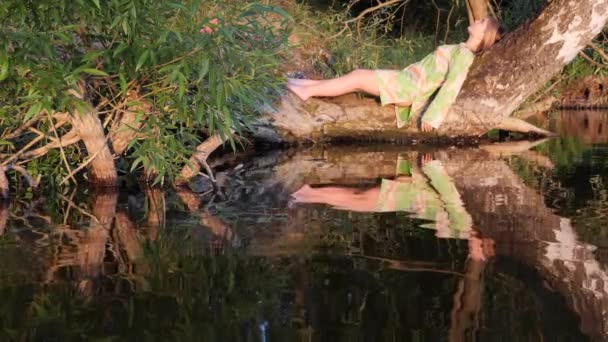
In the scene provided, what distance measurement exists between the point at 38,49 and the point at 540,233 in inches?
102

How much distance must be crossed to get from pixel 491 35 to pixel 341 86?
1.44m

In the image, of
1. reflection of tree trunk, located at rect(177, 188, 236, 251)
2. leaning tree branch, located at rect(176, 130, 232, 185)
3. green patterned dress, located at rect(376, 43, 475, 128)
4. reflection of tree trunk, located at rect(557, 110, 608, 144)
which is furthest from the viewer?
reflection of tree trunk, located at rect(557, 110, 608, 144)

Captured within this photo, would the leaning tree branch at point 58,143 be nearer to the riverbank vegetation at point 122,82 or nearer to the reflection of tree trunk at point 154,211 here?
the riverbank vegetation at point 122,82

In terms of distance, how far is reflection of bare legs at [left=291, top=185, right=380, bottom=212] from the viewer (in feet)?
17.0

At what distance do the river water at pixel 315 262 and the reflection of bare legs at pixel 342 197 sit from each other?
0.01m

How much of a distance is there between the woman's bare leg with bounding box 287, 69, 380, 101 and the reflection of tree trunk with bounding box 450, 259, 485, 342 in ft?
17.1

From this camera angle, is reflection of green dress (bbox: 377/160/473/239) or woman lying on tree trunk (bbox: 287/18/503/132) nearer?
reflection of green dress (bbox: 377/160/473/239)

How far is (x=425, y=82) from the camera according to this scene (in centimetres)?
856

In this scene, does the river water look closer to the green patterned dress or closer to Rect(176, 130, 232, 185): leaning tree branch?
Rect(176, 130, 232, 185): leaning tree branch

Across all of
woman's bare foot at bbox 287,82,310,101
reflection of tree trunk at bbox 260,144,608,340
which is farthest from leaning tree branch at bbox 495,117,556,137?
woman's bare foot at bbox 287,82,310,101

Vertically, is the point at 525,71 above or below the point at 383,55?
below

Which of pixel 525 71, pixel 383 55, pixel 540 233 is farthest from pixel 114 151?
pixel 383 55

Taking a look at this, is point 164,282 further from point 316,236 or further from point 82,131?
point 82,131

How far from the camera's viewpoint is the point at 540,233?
→ 14.2 ft
